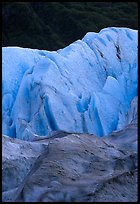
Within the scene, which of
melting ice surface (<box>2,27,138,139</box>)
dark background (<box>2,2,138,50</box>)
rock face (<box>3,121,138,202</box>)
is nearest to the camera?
rock face (<box>3,121,138,202</box>)

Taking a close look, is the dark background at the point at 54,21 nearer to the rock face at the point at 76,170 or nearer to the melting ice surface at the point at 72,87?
the melting ice surface at the point at 72,87

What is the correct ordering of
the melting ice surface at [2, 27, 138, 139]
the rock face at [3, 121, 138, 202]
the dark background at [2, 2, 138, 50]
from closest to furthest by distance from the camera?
the rock face at [3, 121, 138, 202], the melting ice surface at [2, 27, 138, 139], the dark background at [2, 2, 138, 50]

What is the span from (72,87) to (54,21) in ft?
76.6

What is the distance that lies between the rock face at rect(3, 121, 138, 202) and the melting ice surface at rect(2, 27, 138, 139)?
162 cm

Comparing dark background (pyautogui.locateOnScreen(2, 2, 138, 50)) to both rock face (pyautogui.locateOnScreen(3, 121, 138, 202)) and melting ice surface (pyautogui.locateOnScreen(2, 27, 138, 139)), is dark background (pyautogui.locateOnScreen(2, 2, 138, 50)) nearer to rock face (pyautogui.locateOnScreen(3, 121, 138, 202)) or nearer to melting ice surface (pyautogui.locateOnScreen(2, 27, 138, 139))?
melting ice surface (pyautogui.locateOnScreen(2, 27, 138, 139))

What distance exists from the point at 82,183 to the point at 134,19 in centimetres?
2636

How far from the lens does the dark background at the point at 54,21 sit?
2736cm

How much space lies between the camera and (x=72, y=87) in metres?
7.33

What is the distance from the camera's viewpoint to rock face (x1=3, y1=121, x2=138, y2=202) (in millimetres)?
3732

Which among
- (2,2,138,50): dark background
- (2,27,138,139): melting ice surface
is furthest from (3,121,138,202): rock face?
(2,2,138,50): dark background

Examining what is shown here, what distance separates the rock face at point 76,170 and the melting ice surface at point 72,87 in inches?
63.7

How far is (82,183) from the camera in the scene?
3.86 m

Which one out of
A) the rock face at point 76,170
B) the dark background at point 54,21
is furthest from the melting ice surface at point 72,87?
the dark background at point 54,21

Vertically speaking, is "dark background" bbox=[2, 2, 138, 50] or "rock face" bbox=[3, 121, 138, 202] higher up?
"rock face" bbox=[3, 121, 138, 202]
